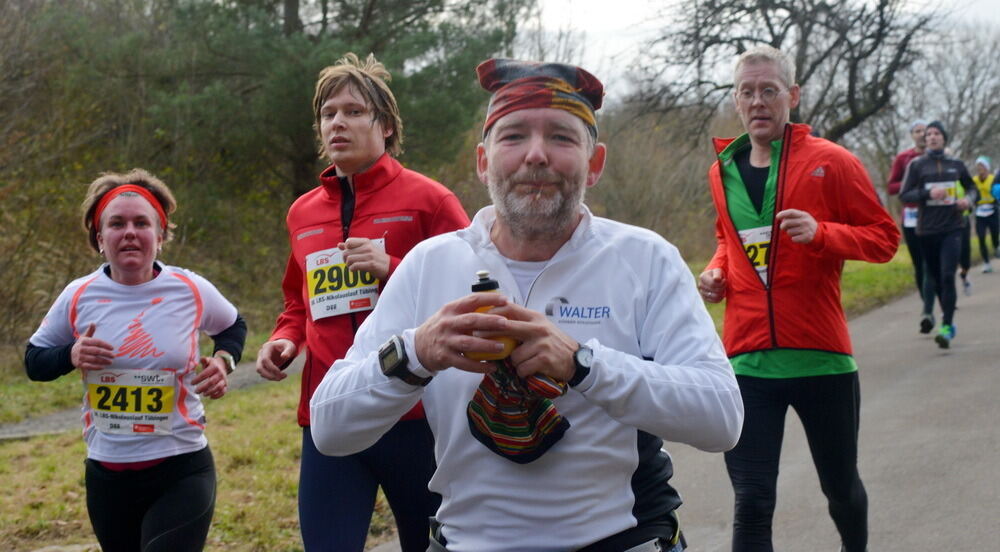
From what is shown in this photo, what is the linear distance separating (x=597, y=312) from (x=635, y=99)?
1802cm

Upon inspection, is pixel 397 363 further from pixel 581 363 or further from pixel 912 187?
pixel 912 187

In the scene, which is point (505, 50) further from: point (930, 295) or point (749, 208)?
point (749, 208)

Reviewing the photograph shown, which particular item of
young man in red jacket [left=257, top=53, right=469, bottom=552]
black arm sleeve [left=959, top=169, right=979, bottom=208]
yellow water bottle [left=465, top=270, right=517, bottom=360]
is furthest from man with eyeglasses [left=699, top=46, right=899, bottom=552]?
black arm sleeve [left=959, top=169, right=979, bottom=208]

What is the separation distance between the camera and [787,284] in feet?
14.5

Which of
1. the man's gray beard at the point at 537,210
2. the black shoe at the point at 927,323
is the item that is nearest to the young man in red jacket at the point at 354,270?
the man's gray beard at the point at 537,210

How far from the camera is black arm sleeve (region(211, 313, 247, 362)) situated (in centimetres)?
465

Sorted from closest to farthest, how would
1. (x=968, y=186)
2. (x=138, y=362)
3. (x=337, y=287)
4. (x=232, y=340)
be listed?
(x=337, y=287)
(x=138, y=362)
(x=232, y=340)
(x=968, y=186)

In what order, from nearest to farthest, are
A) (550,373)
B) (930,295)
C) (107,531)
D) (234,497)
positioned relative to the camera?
(550,373) → (107,531) → (234,497) → (930,295)

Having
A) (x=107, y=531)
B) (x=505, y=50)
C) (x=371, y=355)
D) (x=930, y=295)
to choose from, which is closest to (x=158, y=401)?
(x=107, y=531)

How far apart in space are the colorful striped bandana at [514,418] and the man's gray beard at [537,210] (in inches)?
14.6

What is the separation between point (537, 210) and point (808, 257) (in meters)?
2.24

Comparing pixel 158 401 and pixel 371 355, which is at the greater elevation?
pixel 371 355

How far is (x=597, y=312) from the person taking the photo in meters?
2.40

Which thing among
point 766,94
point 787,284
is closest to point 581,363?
point 787,284
